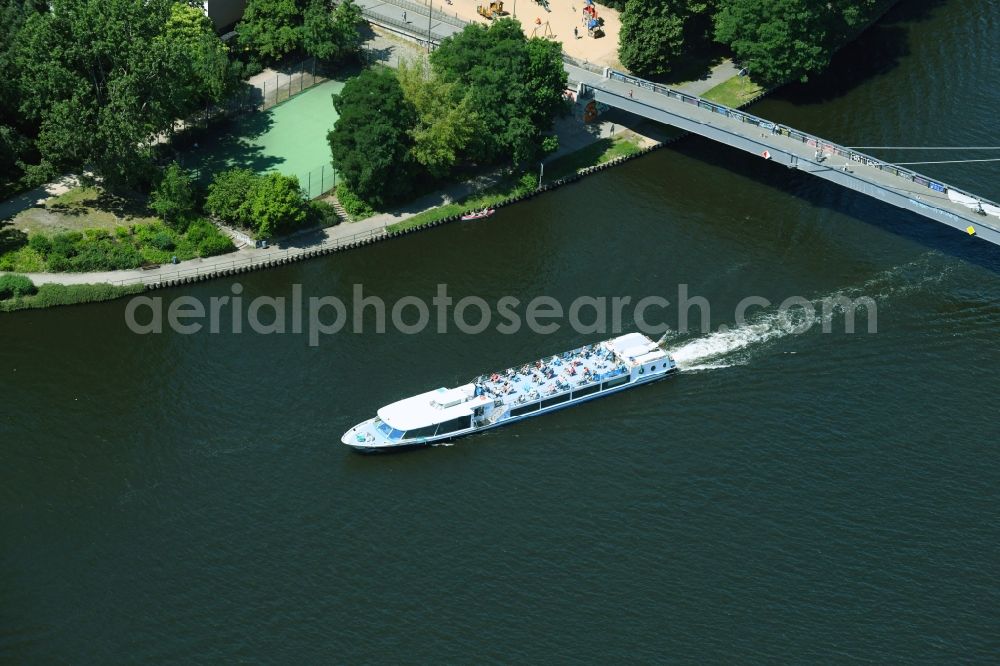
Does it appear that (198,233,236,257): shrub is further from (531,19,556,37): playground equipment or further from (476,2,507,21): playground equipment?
(531,19,556,37): playground equipment

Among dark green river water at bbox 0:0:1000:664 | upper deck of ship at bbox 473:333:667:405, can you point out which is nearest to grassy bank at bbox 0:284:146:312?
dark green river water at bbox 0:0:1000:664

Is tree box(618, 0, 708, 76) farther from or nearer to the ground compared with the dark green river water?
farther from the ground

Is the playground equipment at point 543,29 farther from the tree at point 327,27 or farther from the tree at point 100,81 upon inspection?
the tree at point 100,81

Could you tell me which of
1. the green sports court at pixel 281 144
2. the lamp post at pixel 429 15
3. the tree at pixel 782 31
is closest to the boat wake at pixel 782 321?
the tree at pixel 782 31

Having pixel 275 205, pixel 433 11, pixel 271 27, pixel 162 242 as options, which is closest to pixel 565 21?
pixel 433 11

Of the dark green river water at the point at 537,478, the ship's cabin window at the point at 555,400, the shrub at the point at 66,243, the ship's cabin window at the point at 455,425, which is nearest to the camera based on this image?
the dark green river water at the point at 537,478
